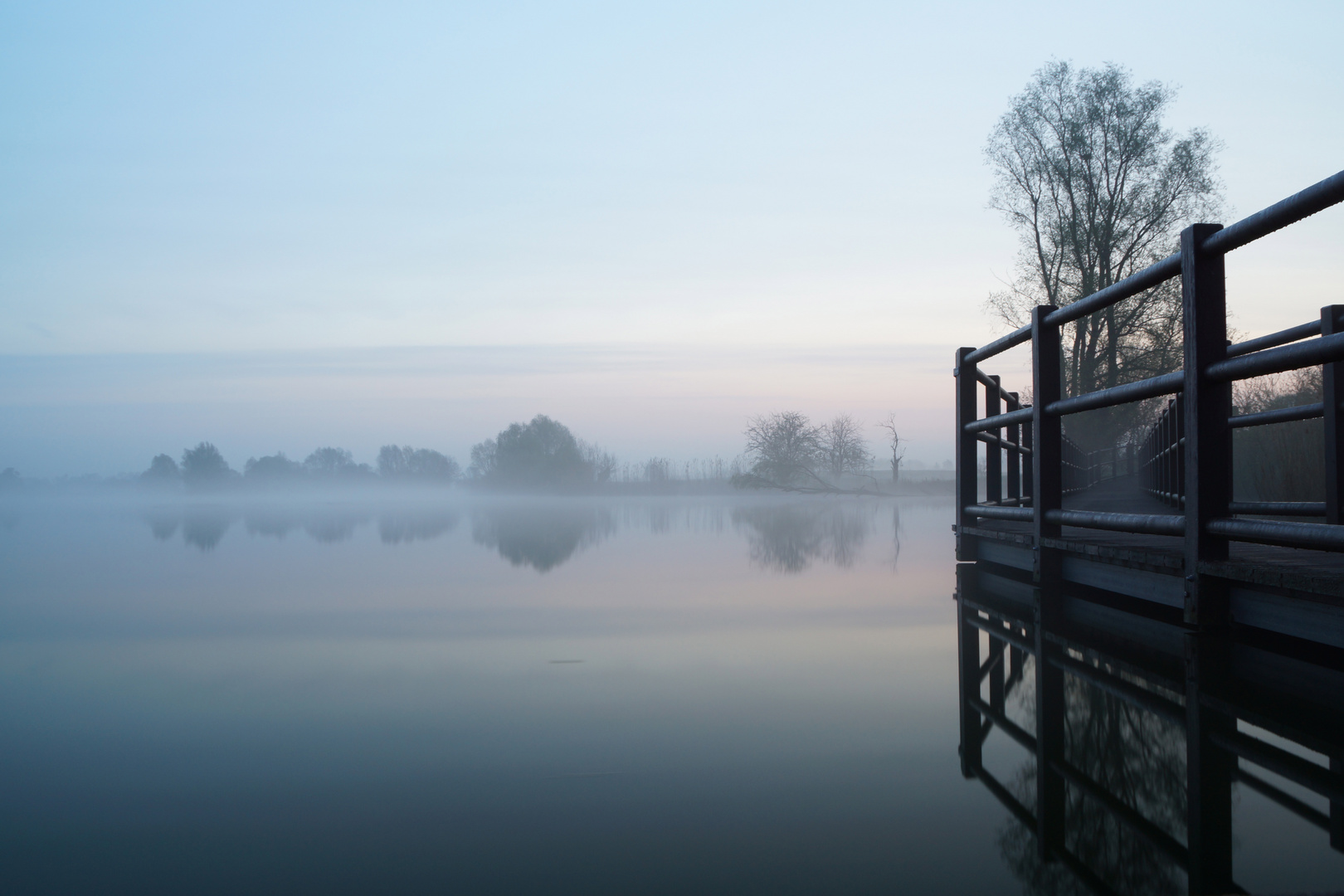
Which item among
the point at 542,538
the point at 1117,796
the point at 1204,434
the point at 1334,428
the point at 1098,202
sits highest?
the point at 1098,202

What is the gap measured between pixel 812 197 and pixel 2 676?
55.8ft

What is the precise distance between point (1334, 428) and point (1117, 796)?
8.88ft

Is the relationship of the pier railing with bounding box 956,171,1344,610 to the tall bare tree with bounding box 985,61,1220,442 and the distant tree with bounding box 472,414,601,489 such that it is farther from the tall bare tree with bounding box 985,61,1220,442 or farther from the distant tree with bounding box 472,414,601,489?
the distant tree with bounding box 472,414,601,489

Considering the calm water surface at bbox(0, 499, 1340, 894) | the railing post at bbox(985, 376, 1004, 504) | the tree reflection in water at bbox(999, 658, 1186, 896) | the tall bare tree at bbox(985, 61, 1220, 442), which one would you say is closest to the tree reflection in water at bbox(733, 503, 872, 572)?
the railing post at bbox(985, 376, 1004, 504)

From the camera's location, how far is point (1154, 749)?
1412 mm

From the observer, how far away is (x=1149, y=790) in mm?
1241

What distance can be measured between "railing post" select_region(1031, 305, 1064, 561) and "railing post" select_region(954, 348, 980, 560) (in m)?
1.21

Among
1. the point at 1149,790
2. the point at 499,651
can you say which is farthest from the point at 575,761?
the point at 499,651

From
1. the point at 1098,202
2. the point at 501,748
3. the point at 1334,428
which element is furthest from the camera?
the point at 1098,202

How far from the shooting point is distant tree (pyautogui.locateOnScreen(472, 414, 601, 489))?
141 ft

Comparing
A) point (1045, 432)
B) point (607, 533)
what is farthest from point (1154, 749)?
point (607, 533)

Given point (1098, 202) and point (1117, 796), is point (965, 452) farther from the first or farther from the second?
point (1098, 202)

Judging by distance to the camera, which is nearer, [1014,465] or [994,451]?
[994,451]

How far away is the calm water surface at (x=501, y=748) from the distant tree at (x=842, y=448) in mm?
24169
